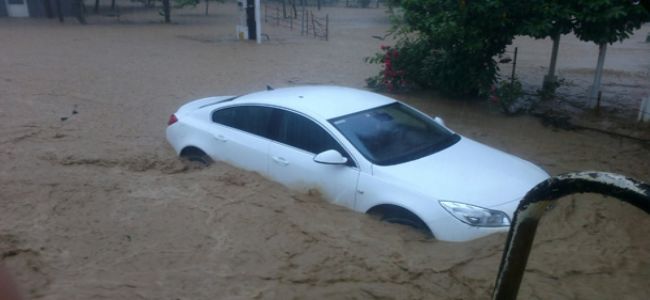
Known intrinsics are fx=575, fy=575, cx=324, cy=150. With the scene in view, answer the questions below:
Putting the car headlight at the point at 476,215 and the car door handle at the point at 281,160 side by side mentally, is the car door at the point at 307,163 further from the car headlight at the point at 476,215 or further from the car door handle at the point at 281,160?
the car headlight at the point at 476,215

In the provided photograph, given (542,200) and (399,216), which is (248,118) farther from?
(542,200)

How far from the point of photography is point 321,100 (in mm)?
6223

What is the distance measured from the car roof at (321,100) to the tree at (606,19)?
4.12 meters

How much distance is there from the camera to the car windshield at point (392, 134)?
5496 millimetres

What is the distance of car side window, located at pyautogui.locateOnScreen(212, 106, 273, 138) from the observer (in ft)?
20.5

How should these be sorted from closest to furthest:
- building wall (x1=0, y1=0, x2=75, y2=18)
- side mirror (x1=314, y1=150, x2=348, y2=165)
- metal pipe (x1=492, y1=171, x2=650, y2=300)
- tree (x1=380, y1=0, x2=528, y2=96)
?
metal pipe (x1=492, y1=171, x2=650, y2=300) < side mirror (x1=314, y1=150, x2=348, y2=165) < tree (x1=380, y1=0, x2=528, y2=96) < building wall (x1=0, y1=0, x2=75, y2=18)

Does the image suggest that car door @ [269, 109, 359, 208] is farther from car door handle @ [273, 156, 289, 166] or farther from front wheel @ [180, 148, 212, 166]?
front wheel @ [180, 148, 212, 166]

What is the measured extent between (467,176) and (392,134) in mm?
948

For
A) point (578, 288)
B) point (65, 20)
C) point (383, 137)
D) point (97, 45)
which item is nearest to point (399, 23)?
point (383, 137)

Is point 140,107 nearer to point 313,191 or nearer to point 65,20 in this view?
point 313,191

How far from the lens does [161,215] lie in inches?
201

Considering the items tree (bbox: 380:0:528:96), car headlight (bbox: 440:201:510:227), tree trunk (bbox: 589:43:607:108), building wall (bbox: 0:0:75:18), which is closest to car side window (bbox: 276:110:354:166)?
car headlight (bbox: 440:201:510:227)

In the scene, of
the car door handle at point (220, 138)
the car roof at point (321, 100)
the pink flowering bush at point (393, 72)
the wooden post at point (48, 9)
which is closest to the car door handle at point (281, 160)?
the car roof at point (321, 100)

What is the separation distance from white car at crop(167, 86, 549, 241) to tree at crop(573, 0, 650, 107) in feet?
12.4
